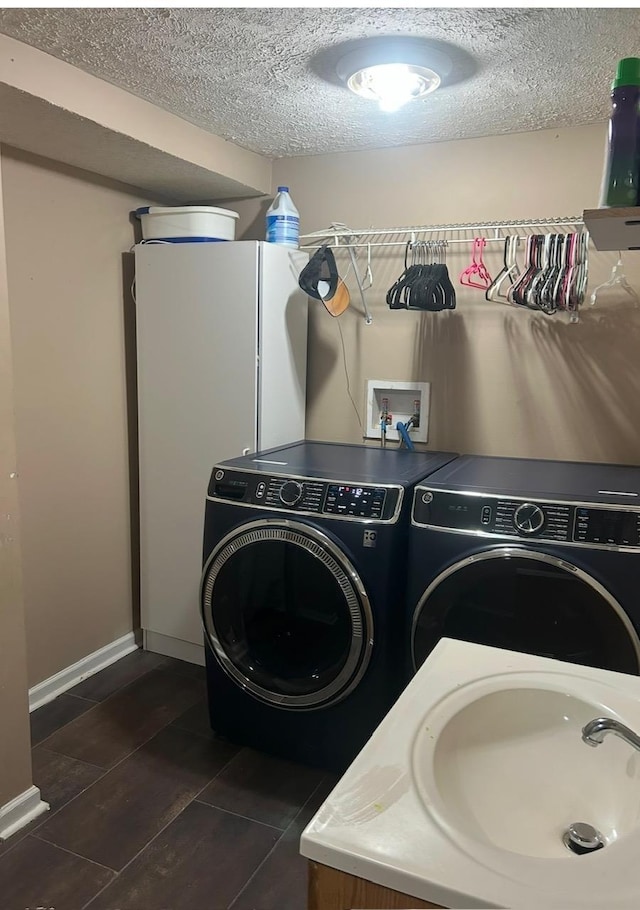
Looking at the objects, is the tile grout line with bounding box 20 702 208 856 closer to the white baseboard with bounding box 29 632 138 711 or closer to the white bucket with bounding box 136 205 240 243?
the white baseboard with bounding box 29 632 138 711

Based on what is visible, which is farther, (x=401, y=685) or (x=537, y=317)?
(x=537, y=317)

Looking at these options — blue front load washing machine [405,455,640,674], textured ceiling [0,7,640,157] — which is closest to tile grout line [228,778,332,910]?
blue front load washing machine [405,455,640,674]

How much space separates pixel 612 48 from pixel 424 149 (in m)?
0.92

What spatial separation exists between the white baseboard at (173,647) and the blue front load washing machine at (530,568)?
118 centimetres

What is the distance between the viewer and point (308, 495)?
2.00 metres

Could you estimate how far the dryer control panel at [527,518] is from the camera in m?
1.67

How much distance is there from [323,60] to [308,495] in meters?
1.21

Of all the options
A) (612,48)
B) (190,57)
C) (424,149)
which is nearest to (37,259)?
(190,57)

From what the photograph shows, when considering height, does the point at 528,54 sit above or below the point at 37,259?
above

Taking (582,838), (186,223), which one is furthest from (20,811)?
(186,223)

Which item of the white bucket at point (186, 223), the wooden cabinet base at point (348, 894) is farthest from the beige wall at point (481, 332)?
the wooden cabinet base at point (348, 894)

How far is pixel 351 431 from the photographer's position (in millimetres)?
2781

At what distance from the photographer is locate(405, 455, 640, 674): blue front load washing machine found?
65.3 inches

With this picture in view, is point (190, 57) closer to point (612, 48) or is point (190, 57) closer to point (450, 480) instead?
point (612, 48)
